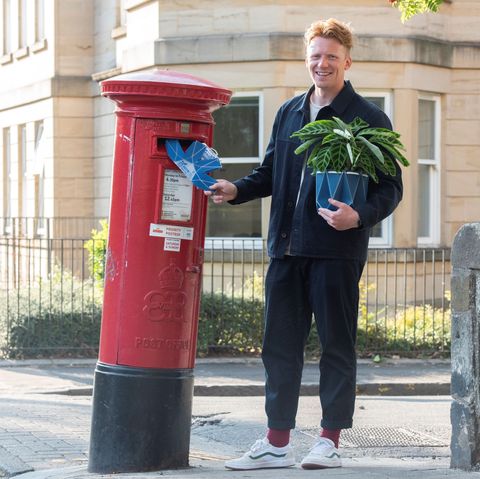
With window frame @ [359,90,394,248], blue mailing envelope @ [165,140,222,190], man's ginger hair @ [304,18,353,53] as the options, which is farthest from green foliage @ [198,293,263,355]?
man's ginger hair @ [304,18,353,53]

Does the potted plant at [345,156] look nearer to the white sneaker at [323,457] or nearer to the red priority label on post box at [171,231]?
the red priority label on post box at [171,231]

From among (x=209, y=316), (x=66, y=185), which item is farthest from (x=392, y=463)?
(x=66, y=185)

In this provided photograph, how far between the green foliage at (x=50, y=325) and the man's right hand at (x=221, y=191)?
21.8 feet

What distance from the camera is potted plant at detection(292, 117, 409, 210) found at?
545 centimetres

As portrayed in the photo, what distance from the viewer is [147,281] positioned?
227 inches

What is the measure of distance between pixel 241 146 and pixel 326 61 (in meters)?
10.4

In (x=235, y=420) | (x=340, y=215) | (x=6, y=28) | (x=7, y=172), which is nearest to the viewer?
(x=340, y=215)

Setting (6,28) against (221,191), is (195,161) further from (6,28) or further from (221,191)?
(6,28)

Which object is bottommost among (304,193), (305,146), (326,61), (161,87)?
(304,193)

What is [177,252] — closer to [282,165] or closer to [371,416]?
[282,165]

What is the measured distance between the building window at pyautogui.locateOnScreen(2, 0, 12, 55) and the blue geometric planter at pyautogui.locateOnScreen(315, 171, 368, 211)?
66.2 feet

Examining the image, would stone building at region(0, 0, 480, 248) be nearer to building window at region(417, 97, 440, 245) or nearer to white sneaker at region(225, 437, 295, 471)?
building window at region(417, 97, 440, 245)

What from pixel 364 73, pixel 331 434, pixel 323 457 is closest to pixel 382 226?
pixel 364 73

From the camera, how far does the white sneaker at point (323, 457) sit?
5691 millimetres
